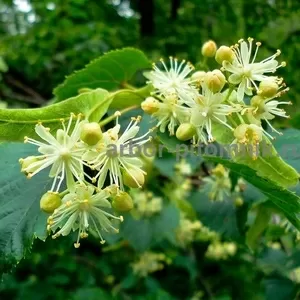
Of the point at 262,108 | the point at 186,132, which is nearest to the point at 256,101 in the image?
the point at 262,108

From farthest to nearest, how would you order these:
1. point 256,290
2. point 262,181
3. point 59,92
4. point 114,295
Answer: point 256,290 → point 114,295 → point 59,92 → point 262,181

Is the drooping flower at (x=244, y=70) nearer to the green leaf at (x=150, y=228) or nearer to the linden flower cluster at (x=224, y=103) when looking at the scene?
the linden flower cluster at (x=224, y=103)

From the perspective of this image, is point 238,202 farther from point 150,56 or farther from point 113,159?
point 150,56

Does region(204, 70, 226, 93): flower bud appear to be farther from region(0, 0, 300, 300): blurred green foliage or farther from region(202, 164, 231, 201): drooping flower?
region(0, 0, 300, 300): blurred green foliage

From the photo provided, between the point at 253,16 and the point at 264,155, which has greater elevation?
the point at 264,155

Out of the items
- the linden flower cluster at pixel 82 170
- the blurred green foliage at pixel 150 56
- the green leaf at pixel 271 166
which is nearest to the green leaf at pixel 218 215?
the blurred green foliage at pixel 150 56

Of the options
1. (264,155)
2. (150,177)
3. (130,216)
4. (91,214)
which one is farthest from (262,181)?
(130,216)

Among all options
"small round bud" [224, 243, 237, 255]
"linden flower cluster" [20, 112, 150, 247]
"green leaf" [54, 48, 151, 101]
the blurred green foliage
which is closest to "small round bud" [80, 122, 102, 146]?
"linden flower cluster" [20, 112, 150, 247]

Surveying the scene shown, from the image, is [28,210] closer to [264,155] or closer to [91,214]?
[91,214]
